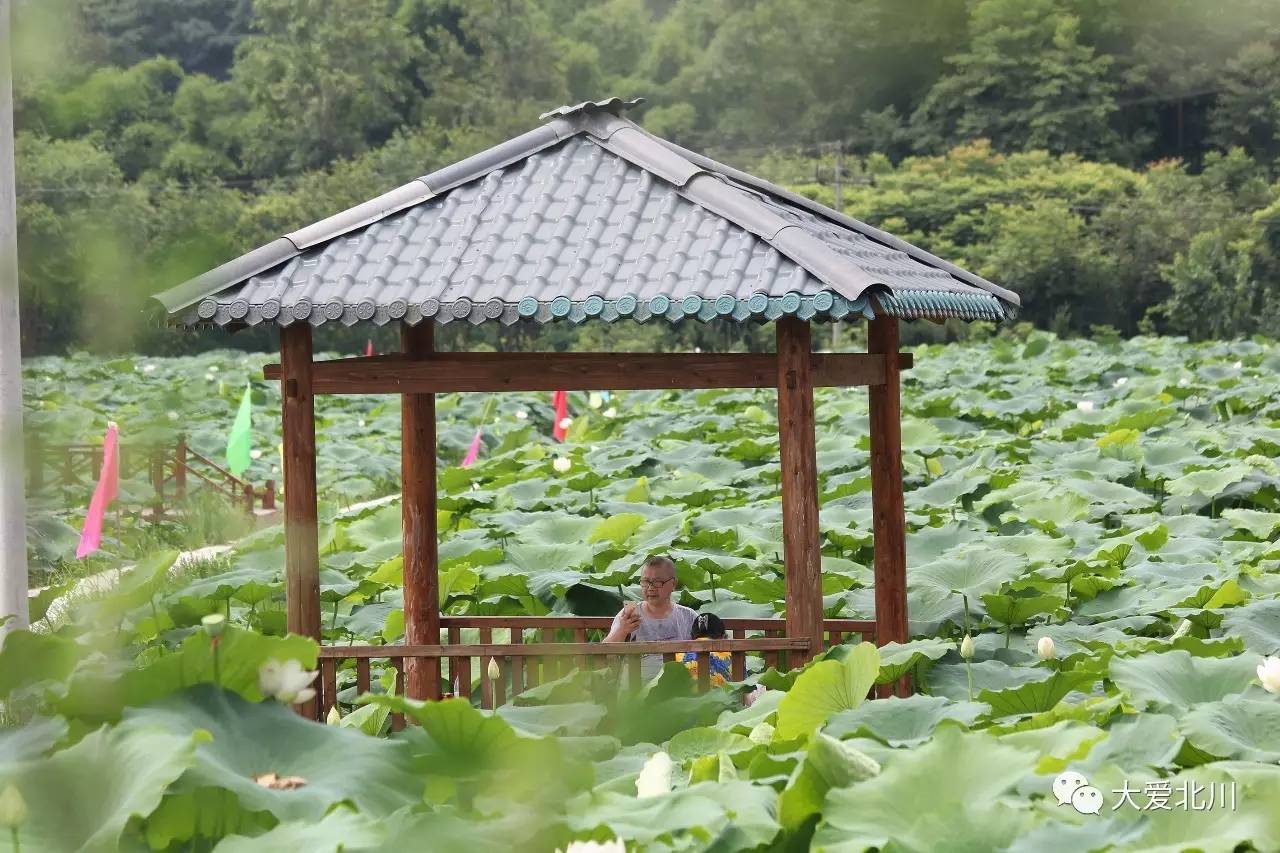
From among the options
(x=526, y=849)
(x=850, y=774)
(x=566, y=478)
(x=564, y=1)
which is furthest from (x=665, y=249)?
(x=564, y=1)

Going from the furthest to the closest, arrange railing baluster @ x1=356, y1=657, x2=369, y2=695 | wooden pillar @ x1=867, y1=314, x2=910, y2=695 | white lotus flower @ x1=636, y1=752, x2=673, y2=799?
wooden pillar @ x1=867, y1=314, x2=910, y2=695, railing baluster @ x1=356, y1=657, x2=369, y2=695, white lotus flower @ x1=636, y1=752, x2=673, y2=799

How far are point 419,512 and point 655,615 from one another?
975mm

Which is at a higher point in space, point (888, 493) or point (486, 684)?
point (888, 493)

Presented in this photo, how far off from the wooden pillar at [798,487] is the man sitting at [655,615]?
0.64 m

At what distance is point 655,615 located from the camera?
16.7ft

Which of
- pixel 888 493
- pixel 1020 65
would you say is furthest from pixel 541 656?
pixel 1020 65

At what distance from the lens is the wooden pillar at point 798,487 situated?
443 centimetres

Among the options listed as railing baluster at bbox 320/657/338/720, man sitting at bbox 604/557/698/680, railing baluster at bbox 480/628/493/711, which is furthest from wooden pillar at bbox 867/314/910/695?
railing baluster at bbox 320/657/338/720

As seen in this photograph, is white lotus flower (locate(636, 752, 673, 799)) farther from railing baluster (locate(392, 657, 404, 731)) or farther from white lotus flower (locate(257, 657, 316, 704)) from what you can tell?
railing baluster (locate(392, 657, 404, 731))

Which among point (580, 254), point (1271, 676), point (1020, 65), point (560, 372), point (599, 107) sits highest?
point (599, 107)

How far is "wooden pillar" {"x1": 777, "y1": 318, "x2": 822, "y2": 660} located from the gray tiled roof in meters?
0.16

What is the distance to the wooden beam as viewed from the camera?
4.57 metres

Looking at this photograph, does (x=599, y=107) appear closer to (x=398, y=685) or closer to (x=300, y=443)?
(x=300, y=443)

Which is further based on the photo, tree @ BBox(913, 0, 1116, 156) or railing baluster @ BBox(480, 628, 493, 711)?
railing baluster @ BBox(480, 628, 493, 711)
